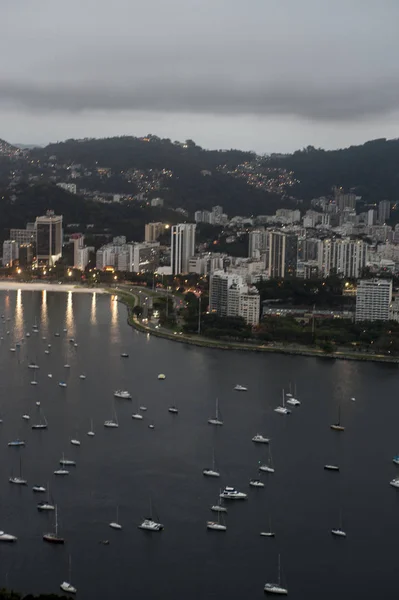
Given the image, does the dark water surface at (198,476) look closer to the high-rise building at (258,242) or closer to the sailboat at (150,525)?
the sailboat at (150,525)

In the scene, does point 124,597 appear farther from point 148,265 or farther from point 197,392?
point 148,265

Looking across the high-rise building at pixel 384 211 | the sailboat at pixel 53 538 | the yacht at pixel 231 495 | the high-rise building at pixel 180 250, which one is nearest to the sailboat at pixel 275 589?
the yacht at pixel 231 495

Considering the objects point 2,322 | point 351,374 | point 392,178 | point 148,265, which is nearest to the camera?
point 351,374

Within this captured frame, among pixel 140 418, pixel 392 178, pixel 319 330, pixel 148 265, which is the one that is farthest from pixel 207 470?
pixel 392 178

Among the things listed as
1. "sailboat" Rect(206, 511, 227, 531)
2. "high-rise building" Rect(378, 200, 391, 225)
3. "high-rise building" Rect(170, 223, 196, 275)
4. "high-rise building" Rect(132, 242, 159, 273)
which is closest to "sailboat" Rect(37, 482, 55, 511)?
"sailboat" Rect(206, 511, 227, 531)

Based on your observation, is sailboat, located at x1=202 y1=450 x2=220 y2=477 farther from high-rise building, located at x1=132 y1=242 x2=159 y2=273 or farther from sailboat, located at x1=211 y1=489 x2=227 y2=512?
high-rise building, located at x1=132 y1=242 x2=159 y2=273

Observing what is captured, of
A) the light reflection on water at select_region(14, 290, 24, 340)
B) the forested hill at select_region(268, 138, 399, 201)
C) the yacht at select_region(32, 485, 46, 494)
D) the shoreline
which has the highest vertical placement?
the forested hill at select_region(268, 138, 399, 201)
